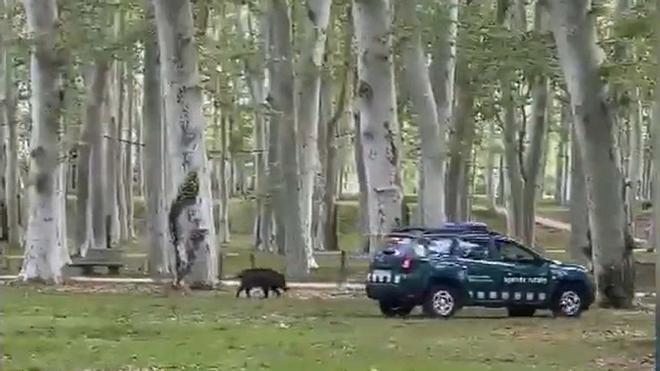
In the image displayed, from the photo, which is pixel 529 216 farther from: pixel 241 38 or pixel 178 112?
pixel 178 112

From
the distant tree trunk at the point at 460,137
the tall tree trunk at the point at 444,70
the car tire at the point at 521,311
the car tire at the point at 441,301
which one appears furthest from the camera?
the distant tree trunk at the point at 460,137

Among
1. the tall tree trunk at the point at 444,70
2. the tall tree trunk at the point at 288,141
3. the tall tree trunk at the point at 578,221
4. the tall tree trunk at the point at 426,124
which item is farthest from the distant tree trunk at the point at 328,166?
the tall tree trunk at the point at 426,124

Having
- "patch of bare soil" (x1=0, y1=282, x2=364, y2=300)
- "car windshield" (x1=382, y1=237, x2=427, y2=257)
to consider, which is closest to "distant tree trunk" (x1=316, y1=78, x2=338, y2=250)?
"patch of bare soil" (x1=0, y1=282, x2=364, y2=300)

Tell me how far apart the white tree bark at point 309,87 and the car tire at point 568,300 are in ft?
36.3

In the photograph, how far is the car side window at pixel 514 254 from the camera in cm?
2200

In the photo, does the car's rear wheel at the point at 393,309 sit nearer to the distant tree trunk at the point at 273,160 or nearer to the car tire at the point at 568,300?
the car tire at the point at 568,300

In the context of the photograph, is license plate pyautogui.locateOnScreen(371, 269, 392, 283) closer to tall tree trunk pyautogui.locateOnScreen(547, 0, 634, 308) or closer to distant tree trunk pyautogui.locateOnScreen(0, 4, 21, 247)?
tall tree trunk pyautogui.locateOnScreen(547, 0, 634, 308)

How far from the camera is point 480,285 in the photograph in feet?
70.9

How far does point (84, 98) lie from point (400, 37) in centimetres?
1431

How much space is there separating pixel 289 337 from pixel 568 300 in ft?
22.9

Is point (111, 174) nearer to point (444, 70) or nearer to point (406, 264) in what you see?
point (444, 70)

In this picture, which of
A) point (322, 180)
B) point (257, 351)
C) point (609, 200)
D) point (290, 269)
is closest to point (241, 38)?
point (322, 180)

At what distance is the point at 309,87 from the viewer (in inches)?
1316

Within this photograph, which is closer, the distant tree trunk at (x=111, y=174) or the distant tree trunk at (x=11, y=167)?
the distant tree trunk at (x=111, y=174)
